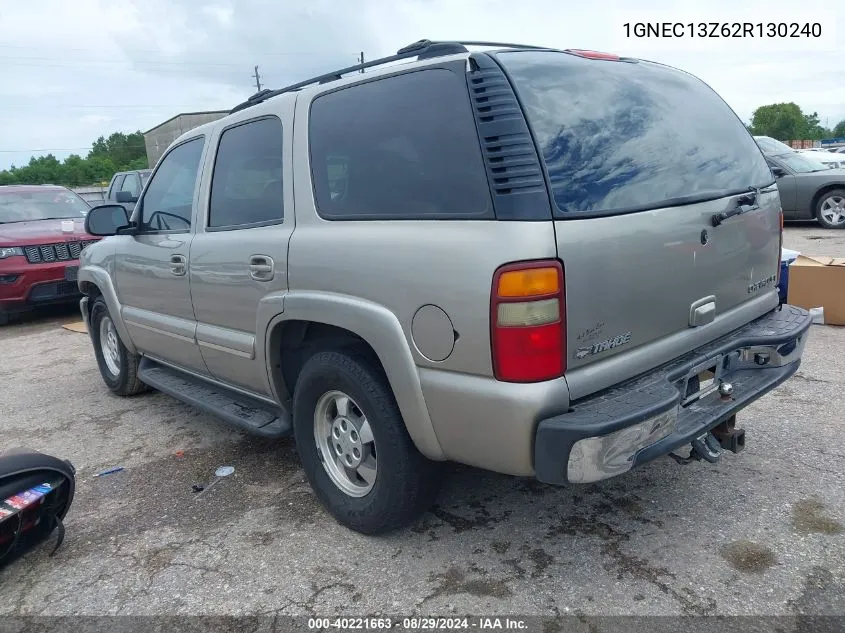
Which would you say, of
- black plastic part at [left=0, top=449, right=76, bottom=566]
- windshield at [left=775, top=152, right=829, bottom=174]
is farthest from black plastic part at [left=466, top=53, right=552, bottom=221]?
windshield at [left=775, top=152, right=829, bottom=174]

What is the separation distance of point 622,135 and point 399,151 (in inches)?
33.5

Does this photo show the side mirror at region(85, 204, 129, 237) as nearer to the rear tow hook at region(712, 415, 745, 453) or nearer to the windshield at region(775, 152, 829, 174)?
the rear tow hook at region(712, 415, 745, 453)

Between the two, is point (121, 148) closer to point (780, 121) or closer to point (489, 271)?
point (780, 121)

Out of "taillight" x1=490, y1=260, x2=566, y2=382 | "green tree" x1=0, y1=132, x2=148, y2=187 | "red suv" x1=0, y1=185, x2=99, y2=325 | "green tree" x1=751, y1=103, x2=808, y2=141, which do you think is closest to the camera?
"taillight" x1=490, y1=260, x2=566, y2=382

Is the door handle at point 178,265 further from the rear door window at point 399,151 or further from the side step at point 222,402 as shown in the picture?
the rear door window at point 399,151

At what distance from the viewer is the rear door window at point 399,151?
2.37 meters

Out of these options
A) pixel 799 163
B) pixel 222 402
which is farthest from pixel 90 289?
pixel 799 163

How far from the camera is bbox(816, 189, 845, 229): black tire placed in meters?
11.2

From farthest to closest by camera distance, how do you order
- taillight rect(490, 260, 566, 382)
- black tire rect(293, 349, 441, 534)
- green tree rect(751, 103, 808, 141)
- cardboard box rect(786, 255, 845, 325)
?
green tree rect(751, 103, 808, 141), cardboard box rect(786, 255, 845, 325), black tire rect(293, 349, 441, 534), taillight rect(490, 260, 566, 382)

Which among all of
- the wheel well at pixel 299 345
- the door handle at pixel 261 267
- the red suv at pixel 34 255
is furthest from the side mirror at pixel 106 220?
the red suv at pixel 34 255

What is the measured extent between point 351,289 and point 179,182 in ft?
6.46

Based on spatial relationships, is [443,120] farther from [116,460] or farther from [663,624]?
[116,460]

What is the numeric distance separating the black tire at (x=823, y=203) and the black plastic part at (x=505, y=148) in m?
11.0

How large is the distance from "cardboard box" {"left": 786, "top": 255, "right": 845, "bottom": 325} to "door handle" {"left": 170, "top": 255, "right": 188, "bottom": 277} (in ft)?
15.6
